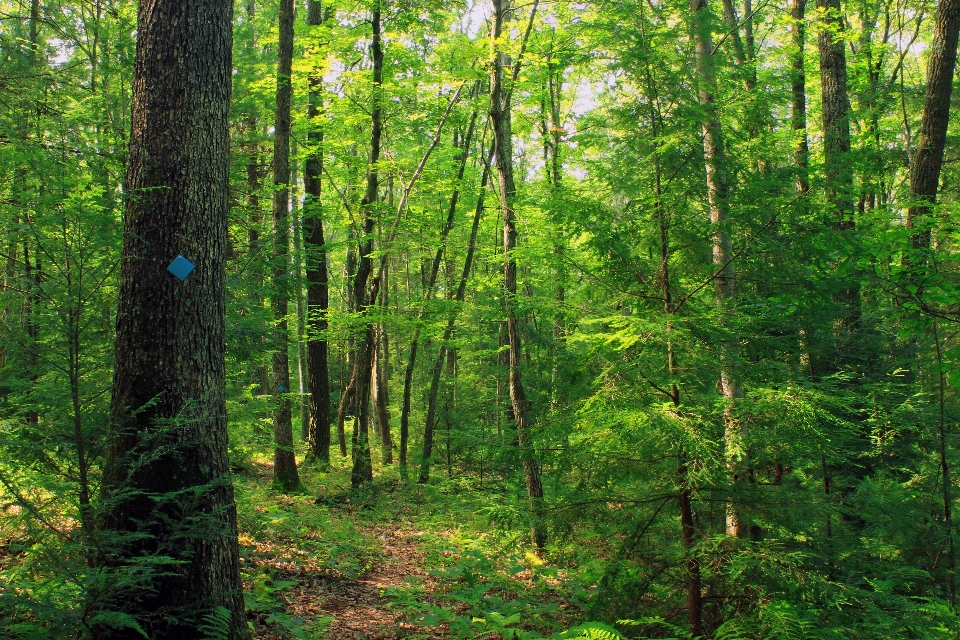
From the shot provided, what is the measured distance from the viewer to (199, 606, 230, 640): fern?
3.37 m

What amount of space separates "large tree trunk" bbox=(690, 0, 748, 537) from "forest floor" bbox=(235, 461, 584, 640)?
203 cm

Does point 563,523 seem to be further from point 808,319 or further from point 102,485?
point 102,485

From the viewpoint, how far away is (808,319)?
Answer: 5.51 meters

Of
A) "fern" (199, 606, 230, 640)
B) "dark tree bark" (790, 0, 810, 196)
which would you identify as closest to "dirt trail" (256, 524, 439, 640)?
"fern" (199, 606, 230, 640)

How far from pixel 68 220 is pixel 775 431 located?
508cm

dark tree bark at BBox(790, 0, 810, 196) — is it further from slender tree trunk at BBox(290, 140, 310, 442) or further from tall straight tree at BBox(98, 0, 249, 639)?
tall straight tree at BBox(98, 0, 249, 639)

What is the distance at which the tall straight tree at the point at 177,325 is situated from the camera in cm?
346

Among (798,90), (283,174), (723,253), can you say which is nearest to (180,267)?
(723,253)

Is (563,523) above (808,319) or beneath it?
beneath

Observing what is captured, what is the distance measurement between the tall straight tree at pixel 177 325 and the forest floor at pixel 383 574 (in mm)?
1195

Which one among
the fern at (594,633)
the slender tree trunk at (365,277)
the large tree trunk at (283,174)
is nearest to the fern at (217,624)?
the fern at (594,633)

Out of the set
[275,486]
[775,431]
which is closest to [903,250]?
[775,431]

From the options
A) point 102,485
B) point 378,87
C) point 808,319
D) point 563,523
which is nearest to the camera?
point 102,485

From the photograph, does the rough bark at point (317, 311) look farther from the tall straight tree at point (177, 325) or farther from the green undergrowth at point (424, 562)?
the tall straight tree at point (177, 325)
